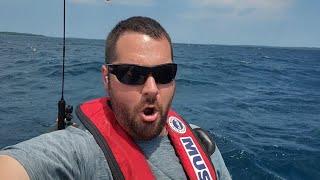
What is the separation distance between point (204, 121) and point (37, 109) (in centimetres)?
449

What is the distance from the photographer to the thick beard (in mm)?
2289

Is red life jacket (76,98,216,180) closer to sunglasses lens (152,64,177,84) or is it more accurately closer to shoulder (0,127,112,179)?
shoulder (0,127,112,179)

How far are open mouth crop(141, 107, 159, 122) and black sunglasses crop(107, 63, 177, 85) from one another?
156 mm

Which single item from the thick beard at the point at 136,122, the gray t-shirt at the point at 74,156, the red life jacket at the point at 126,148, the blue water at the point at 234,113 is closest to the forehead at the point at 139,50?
the thick beard at the point at 136,122

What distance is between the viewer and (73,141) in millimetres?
2033

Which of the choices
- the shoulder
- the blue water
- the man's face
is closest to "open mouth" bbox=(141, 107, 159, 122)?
the man's face

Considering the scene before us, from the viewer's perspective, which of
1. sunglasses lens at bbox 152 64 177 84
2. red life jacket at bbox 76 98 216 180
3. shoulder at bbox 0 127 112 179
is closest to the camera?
shoulder at bbox 0 127 112 179

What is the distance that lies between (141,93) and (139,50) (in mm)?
244

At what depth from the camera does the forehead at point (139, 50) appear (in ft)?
7.52

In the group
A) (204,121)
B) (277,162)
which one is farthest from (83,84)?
(277,162)

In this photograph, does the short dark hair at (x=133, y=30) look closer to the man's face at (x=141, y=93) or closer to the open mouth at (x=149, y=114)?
the man's face at (x=141, y=93)

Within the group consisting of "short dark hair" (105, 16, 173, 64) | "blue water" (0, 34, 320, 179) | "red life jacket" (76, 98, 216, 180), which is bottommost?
"blue water" (0, 34, 320, 179)

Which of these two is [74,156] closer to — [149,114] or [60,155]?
[60,155]

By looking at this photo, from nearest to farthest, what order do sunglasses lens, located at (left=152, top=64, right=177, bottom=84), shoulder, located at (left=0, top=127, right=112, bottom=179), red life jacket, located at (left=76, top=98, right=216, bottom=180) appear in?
shoulder, located at (left=0, top=127, right=112, bottom=179) → red life jacket, located at (left=76, top=98, right=216, bottom=180) → sunglasses lens, located at (left=152, top=64, right=177, bottom=84)
